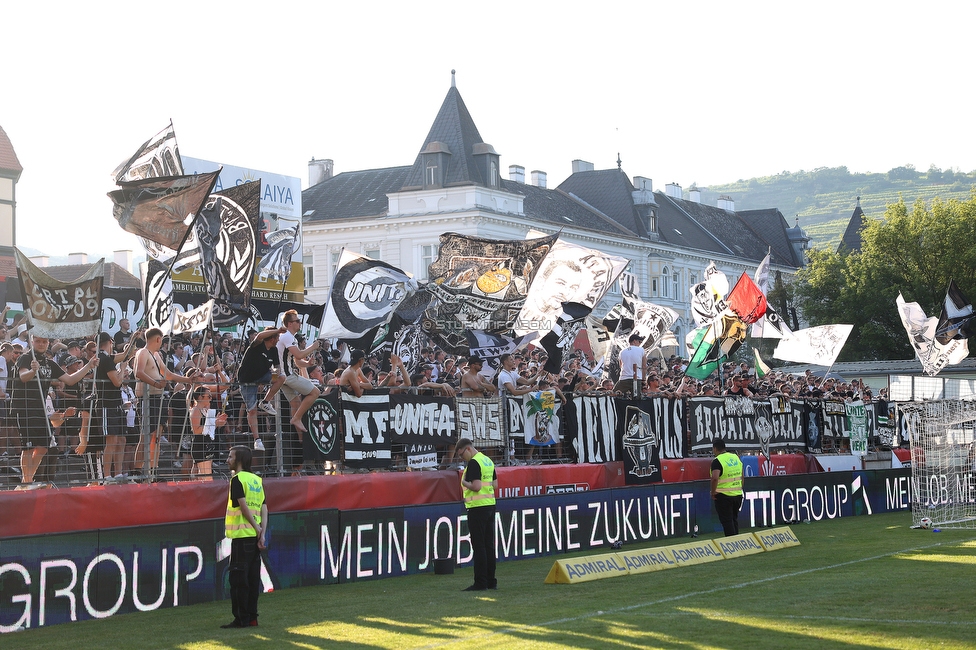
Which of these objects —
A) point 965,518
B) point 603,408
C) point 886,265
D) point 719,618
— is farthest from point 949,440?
point 886,265

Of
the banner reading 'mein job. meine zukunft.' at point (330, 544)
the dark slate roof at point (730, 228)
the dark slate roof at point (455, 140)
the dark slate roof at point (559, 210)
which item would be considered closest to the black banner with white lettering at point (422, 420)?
the banner reading 'mein job. meine zukunft.' at point (330, 544)

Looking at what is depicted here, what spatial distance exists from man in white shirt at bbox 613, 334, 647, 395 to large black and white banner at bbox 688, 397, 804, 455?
51.7 inches

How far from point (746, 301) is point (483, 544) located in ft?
41.7

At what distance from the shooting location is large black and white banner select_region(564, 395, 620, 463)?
66.4 feet

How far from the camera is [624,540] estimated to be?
19.2m

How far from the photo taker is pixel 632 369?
21.8m

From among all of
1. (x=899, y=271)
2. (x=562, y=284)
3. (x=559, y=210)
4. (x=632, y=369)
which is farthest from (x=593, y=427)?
(x=559, y=210)

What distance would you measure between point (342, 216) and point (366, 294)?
54.4 m

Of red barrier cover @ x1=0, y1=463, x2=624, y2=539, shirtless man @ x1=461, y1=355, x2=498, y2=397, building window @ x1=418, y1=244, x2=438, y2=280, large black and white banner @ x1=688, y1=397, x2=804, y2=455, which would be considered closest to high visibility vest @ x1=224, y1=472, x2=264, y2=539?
red barrier cover @ x1=0, y1=463, x2=624, y2=539

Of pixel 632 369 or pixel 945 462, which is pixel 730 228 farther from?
pixel 632 369

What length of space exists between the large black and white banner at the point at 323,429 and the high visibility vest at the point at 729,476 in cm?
587

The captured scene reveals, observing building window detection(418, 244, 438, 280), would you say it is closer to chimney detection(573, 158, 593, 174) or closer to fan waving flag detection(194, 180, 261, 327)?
chimney detection(573, 158, 593, 174)

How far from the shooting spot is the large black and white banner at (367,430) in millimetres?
16422

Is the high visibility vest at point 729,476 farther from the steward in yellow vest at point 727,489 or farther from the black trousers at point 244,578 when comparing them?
the black trousers at point 244,578
